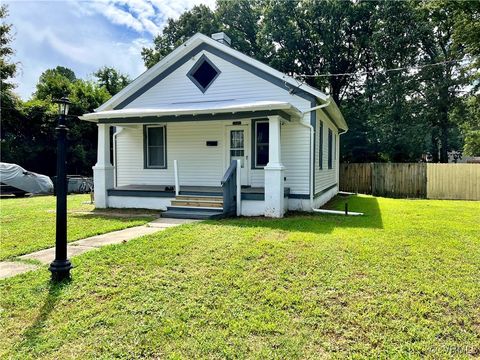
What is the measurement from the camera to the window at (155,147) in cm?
1183

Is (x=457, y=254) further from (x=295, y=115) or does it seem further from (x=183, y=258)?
(x=295, y=115)

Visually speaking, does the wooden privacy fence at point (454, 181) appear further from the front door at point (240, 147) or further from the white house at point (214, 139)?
the front door at point (240, 147)

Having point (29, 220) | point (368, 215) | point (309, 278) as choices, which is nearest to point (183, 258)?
point (309, 278)

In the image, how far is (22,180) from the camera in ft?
53.8

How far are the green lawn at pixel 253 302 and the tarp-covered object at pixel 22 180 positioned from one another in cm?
1355

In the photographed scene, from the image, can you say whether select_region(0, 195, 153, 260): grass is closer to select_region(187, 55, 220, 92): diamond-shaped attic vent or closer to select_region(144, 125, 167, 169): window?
select_region(144, 125, 167, 169): window

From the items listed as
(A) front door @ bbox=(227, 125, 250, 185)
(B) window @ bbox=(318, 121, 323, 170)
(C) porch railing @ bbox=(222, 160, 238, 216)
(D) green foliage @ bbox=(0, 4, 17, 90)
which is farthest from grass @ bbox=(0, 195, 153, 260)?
(D) green foliage @ bbox=(0, 4, 17, 90)

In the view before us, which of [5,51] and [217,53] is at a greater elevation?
[5,51]

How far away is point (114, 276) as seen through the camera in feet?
14.2

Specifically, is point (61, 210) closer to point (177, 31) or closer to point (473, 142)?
point (473, 142)

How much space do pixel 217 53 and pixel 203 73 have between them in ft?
2.57

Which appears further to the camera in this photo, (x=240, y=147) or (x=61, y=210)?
(x=240, y=147)

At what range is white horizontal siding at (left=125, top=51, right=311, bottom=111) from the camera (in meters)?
10.4

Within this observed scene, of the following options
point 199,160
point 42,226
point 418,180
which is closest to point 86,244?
point 42,226
